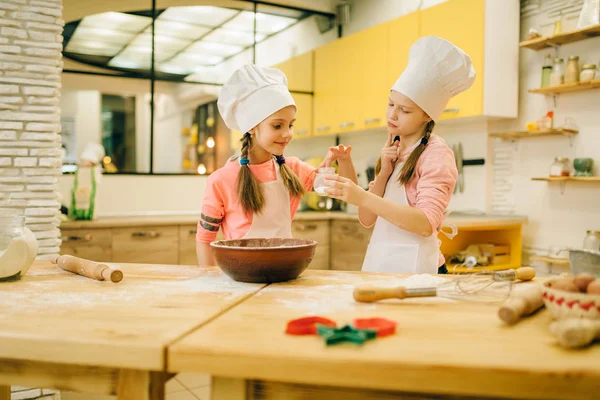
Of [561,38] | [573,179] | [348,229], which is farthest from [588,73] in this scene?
[348,229]

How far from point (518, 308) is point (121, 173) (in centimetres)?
376

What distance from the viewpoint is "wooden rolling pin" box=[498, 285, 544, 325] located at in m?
0.91

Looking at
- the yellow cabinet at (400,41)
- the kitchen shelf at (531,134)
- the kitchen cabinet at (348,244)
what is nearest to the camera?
the kitchen shelf at (531,134)

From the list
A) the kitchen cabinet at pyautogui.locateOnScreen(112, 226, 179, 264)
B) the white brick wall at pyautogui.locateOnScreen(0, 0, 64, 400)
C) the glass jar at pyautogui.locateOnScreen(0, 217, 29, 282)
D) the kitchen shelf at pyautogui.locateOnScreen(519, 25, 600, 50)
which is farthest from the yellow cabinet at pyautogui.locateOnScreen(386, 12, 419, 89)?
the glass jar at pyautogui.locateOnScreen(0, 217, 29, 282)

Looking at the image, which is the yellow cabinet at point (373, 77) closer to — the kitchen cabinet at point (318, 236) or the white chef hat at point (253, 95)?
the kitchen cabinet at point (318, 236)

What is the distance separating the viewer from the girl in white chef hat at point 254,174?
1.78m

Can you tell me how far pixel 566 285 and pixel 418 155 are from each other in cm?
86

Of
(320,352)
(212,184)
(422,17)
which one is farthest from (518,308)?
(422,17)

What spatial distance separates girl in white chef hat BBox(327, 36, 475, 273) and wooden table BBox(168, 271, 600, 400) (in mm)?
714

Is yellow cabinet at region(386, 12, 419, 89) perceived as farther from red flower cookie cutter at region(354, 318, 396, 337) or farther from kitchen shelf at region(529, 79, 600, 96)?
red flower cookie cutter at region(354, 318, 396, 337)

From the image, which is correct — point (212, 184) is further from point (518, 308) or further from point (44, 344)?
point (518, 308)

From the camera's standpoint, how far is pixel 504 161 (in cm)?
349

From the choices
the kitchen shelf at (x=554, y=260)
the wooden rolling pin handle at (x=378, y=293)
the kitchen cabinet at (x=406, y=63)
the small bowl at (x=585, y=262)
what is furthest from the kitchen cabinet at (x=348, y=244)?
the wooden rolling pin handle at (x=378, y=293)

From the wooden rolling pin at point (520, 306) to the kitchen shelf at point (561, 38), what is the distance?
233 centimetres
